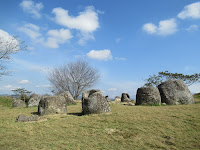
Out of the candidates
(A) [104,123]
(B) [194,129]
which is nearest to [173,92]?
(B) [194,129]

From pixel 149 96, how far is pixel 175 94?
2535 millimetres

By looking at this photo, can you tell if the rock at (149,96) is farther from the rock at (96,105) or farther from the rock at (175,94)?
the rock at (96,105)

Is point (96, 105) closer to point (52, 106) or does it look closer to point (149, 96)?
point (52, 106)

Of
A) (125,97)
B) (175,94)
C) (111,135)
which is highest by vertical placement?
(175,94)

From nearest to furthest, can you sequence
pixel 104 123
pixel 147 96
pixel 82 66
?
pixel 104 123 → pixel 147 96 → pixel 82 66

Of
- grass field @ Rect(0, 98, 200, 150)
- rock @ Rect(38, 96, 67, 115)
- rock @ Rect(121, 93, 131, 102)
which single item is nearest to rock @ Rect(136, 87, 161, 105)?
grass field @ Rect(0, 98, 200, 150)

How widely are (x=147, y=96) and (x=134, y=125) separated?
298 inches

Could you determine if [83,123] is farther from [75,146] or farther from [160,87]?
[160,87]

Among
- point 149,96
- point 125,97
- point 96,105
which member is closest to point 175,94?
point 149,96

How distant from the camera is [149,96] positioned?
12.9 meters

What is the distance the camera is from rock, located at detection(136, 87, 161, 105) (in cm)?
1264

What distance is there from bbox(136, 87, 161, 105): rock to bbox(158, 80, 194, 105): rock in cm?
127

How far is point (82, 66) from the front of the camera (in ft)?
104

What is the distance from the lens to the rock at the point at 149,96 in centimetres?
1264
